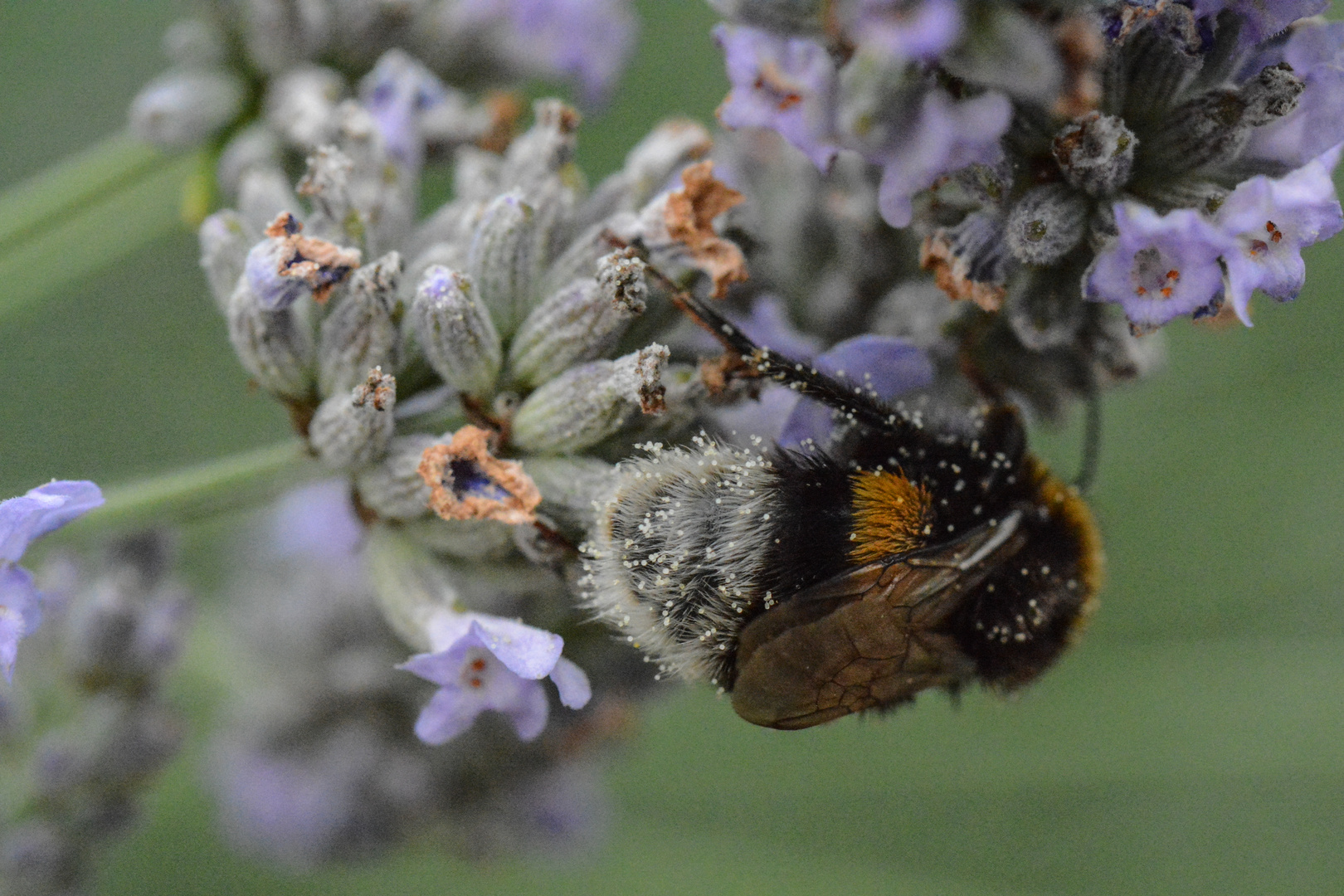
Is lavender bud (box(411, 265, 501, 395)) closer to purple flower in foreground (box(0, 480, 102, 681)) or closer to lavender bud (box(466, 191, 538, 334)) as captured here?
lavender bud (box(466, 191, 538, 334))

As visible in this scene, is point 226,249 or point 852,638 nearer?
point 852,638

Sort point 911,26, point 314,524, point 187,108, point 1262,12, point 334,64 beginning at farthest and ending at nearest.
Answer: point 314,524 → point 334,64 → point 187,108 → point 1262,12 → point 911,26

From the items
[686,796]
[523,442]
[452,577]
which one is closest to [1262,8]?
[523,442]

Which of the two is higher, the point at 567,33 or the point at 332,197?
the point at 332,197

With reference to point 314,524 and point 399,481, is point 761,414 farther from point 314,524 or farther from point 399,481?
point 314,524

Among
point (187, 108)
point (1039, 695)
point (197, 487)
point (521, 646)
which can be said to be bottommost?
point (1039, 695)

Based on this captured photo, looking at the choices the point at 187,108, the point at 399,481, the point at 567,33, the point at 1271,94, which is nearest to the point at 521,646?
the point at 399,481

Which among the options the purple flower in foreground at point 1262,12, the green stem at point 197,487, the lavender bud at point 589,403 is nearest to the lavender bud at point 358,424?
the green stem at point 197,487
